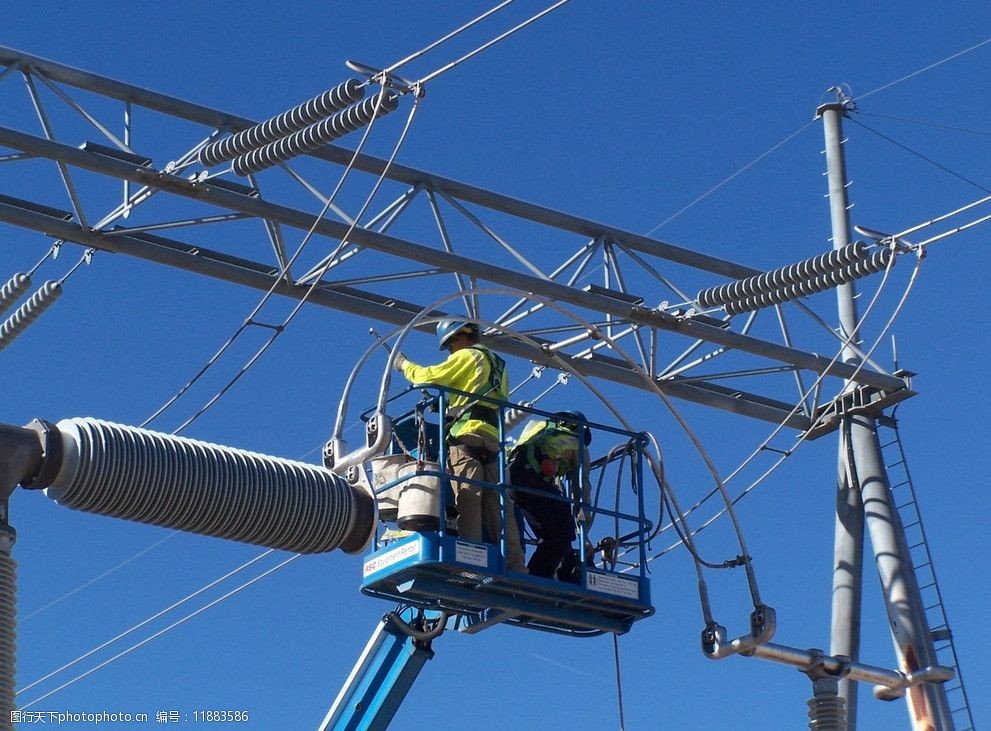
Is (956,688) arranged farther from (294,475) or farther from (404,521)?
(294,475)

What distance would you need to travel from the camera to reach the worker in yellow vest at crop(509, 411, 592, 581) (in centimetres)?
1144

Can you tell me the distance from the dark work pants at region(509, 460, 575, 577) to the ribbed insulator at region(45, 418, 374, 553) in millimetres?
2788

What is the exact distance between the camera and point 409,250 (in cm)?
1501

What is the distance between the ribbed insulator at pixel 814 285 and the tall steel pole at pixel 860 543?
8.29 ft

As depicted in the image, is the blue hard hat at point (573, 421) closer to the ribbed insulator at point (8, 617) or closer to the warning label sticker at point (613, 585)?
the warning label sticker at point (613, 585)

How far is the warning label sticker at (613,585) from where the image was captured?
36.7 ft

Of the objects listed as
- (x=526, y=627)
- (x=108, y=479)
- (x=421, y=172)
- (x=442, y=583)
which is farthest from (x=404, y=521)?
(x=421, y=172)

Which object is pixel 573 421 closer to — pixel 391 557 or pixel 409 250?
pixel 391 557

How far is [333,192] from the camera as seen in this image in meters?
14.4

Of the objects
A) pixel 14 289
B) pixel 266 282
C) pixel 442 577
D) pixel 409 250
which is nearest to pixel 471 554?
pixel 442 577

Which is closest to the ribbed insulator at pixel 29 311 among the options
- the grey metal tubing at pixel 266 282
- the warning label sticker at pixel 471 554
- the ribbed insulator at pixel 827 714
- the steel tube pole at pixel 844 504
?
the grey metal tubing at pixel 266 282

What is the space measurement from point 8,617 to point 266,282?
8.70 meters

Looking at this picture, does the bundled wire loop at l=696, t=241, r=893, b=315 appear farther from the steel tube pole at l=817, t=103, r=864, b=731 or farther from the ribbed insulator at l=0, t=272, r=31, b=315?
the ribbed insulator at l=0, t=272, r=31, b=315

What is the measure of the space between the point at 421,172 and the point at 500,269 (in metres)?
1.06
